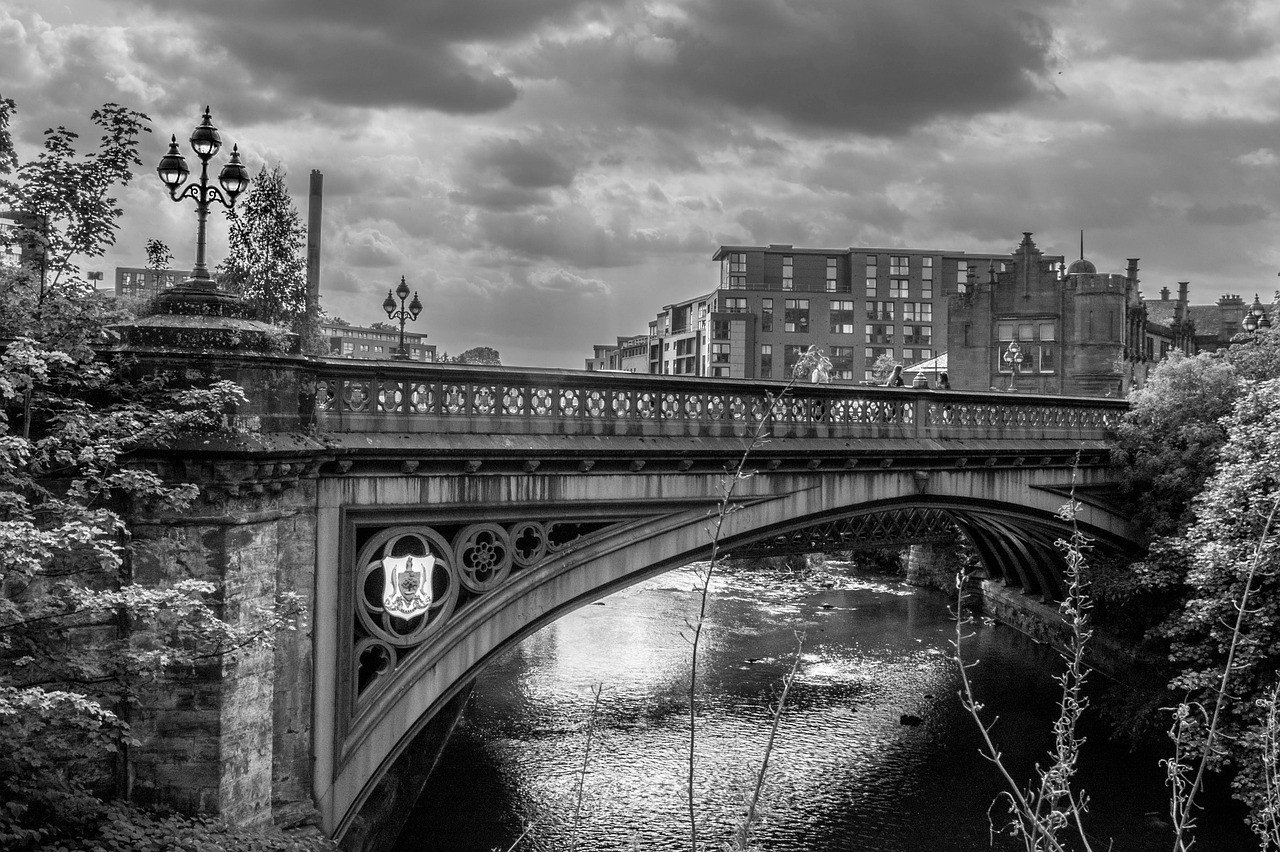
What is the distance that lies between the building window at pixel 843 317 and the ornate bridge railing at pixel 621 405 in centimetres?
6980

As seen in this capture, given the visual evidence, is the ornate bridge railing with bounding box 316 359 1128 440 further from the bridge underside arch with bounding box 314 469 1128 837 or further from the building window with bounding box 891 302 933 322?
the building window with bounding box 891 302 933 322

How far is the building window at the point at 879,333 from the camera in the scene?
89.5 m

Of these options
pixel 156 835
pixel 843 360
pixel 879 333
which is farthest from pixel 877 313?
pixel 156 835

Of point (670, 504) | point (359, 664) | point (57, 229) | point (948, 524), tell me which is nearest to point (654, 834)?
point (670, 504)

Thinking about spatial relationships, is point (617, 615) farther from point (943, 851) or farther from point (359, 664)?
point (359, 664)

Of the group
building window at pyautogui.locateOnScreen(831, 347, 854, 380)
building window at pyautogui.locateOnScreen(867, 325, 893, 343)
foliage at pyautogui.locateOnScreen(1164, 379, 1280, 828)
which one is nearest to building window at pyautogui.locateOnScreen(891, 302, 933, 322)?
building window at pyautogui.locateOnScreen(867, 325, 893, 343)

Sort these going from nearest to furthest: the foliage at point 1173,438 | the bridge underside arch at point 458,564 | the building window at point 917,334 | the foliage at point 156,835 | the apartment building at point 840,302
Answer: the foliage at point 156,835
the bridge underside arch at point 458,564
the foliage at point 1173,438
the apartment building at point 840,302
the building window at point 917,334

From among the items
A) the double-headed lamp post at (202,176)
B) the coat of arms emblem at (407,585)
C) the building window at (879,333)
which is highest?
the building window at (879,333)

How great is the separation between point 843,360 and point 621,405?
3058 inches

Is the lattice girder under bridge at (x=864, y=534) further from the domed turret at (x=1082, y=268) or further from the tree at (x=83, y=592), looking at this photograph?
the domed turret at (x=1082, y=268)

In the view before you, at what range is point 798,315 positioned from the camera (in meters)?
88.6

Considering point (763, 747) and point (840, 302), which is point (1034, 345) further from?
point (763, 747)

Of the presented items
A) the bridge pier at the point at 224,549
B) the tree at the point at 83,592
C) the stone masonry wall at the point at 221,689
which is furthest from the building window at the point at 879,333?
the tree at the point at 83,592

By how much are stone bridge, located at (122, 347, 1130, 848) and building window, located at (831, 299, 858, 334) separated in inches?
2889
